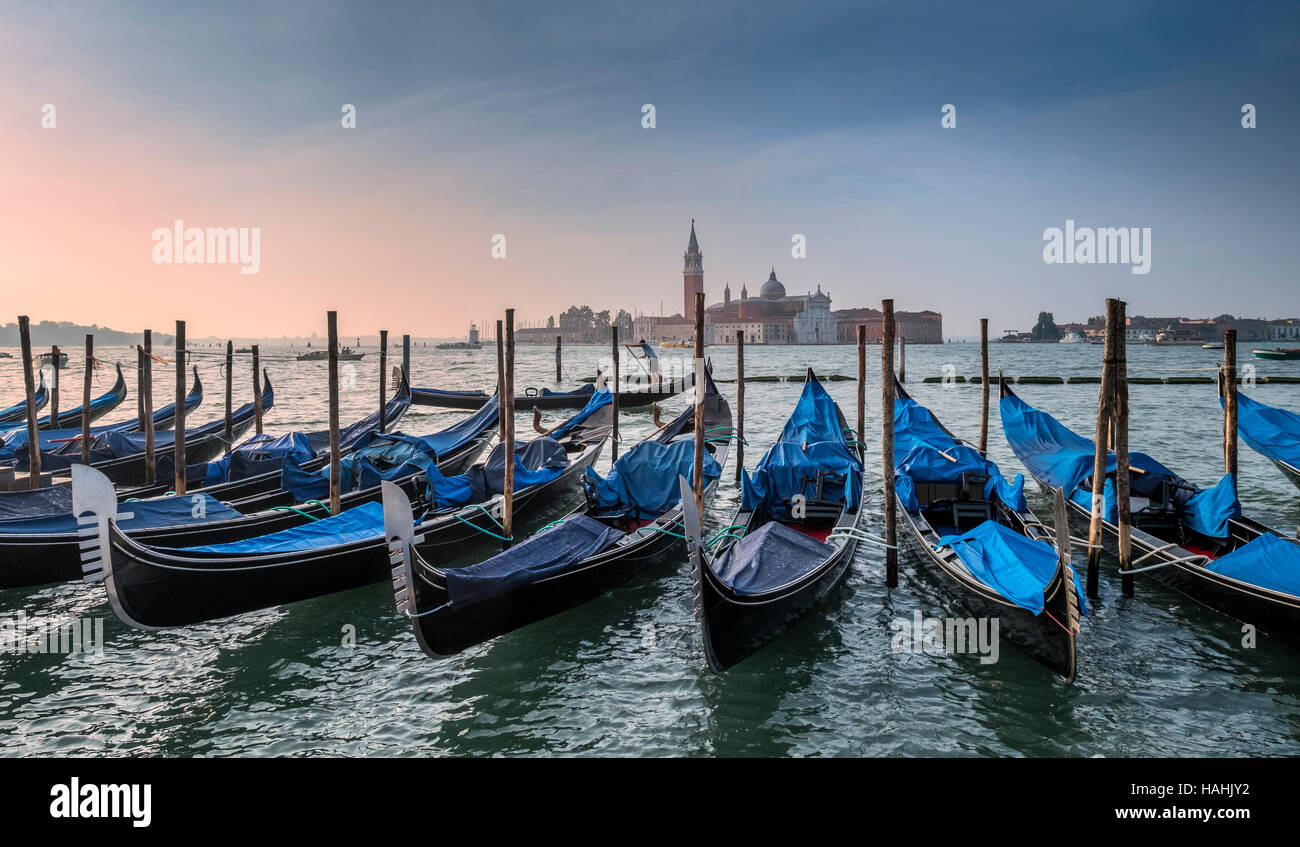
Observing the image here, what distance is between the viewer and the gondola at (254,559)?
14.8 ft

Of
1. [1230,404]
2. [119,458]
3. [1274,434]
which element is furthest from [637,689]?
[119,458]

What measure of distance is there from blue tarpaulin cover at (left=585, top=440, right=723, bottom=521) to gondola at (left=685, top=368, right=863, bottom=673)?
2.49 ft

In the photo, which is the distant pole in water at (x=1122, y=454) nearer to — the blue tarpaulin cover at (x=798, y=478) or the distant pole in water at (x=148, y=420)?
the blue tarpaulin cover at (x=798, y=478)

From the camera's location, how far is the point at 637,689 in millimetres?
4543

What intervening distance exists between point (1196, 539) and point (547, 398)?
17249 mm

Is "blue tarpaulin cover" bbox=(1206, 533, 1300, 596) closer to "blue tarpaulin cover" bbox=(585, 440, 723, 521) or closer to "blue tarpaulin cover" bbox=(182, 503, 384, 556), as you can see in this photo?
"blue tarpaulin cover" bbox=(585, 440, 723, 521)

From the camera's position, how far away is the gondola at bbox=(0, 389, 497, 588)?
5.80 m

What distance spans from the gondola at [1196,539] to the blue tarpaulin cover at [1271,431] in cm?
159

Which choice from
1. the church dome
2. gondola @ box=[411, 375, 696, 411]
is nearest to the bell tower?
the church dome

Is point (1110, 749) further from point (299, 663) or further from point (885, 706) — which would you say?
point (299, 663)

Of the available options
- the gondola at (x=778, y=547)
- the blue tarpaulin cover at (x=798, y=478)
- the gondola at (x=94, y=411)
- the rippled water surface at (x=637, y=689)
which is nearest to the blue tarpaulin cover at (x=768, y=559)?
the gondola at (x=778, y=547)

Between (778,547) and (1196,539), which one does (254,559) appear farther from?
(1196,539)

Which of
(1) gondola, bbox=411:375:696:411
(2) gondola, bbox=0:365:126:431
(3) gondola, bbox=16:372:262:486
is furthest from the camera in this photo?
(1) gondola, bbox=411:375:696:411

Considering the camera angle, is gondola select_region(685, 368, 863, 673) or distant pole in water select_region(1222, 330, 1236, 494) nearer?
gondola select_region(685, 368, 863, 673)
